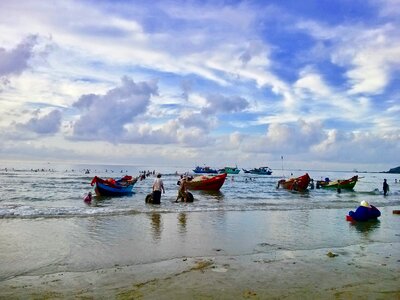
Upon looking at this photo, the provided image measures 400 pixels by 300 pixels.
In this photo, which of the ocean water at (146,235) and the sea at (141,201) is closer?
the ocean water at (146,235)

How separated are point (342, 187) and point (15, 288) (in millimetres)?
48047

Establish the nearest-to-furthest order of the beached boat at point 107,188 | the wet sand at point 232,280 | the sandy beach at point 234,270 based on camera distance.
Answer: the wet sand at point 232,280
the sandy beach at point 234,270
the beached boat at point 107,188

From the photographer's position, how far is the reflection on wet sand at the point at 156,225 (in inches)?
491

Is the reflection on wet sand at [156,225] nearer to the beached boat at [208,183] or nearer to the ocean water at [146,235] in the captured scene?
the ocean water at [146,235]

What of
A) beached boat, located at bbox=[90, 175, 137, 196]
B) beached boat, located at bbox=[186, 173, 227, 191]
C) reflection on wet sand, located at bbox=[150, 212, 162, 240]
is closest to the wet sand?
reflection on wet sand, located at bbox=[150, 212, 162, 240]

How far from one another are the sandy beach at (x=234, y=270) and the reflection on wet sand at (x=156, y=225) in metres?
0.18

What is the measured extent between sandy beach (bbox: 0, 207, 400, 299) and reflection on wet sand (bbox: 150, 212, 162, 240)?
7.1 inches

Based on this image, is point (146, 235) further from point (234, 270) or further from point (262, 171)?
point (262, 171)

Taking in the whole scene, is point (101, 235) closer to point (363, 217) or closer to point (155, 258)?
point (155, 258)

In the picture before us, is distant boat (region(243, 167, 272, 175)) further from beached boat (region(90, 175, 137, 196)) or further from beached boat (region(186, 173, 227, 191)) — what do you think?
beached boat (region(90, 175, 137, 196))

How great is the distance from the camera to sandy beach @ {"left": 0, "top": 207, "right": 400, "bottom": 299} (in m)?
6.52

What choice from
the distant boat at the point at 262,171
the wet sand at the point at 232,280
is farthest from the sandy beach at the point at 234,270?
the distant boat at the point at 262,171

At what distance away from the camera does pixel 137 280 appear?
7.32 metres

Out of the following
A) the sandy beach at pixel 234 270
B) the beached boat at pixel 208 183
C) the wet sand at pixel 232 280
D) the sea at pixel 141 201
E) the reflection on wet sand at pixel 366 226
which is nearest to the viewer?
the wet sand at pixel 232 280
